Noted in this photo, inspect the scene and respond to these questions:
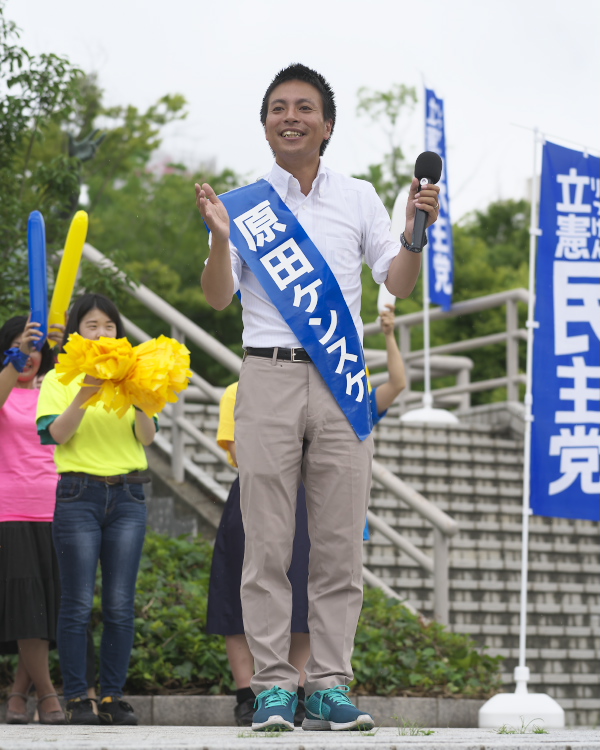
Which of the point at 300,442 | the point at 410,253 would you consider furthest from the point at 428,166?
the point at 300,442

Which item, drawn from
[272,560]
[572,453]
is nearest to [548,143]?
[572,453]

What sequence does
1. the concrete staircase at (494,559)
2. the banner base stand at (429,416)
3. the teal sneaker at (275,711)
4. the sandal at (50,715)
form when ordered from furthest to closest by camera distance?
the banner base stand at (429,416)
the concrete staircase at (494,559)
the sandal at (50,715)
the teal sneaker at (275,711)

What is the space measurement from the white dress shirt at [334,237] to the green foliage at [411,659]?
2.79 m

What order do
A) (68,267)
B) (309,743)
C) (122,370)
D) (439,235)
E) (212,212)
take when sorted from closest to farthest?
(309,743), (212,212), (122,370), (68,267), (439,235)

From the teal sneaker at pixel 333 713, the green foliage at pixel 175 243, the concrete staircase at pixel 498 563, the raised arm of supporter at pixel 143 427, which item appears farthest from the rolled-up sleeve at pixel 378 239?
the green foliage at pixel 175 243

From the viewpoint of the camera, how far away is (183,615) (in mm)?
5984

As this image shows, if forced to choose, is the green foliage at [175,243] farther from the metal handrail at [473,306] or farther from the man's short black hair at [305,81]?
the man's short black hair at [305,81]

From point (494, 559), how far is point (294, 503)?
541 cm

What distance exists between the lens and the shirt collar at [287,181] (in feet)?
12.4

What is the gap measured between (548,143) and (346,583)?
3.63 meters

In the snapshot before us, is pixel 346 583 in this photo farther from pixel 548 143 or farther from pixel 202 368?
pixel 202 368

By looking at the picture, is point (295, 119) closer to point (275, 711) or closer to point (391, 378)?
point (275, 711)

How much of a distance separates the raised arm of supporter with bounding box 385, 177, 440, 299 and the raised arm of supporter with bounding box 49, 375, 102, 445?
57.6 inches

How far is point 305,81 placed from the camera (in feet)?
12.1
